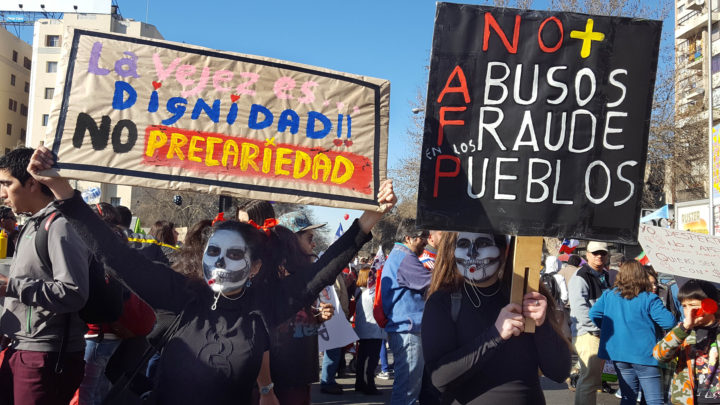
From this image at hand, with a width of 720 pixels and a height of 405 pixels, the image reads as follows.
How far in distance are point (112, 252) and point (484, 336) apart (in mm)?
1772

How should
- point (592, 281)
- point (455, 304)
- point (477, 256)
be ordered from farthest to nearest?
point (592, 281) → point (477, 256) → point (455, 304)

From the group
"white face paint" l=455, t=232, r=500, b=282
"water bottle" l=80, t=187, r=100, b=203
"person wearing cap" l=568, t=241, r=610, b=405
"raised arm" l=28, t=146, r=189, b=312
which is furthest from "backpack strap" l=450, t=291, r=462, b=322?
"water bottle" l=80, t=187, r=100, b=203

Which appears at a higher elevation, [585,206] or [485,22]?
[485,22]

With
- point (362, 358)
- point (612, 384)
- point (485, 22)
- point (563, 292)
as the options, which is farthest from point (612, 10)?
point (485, 22)

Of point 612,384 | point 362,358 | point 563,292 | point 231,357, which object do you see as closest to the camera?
point 231,357

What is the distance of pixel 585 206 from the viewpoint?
3.04 m

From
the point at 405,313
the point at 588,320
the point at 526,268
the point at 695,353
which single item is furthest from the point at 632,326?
the point at 526,268

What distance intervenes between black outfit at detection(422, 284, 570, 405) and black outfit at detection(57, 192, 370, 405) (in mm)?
578

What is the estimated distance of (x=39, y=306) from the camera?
326 cm

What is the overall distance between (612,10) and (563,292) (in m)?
14.3

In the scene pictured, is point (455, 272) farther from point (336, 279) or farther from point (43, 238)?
point (43, 238)

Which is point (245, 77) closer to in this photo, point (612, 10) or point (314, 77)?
point (314, 77)

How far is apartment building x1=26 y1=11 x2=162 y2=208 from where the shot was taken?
53219 millimetres

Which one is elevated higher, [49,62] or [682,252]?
[49,62]
